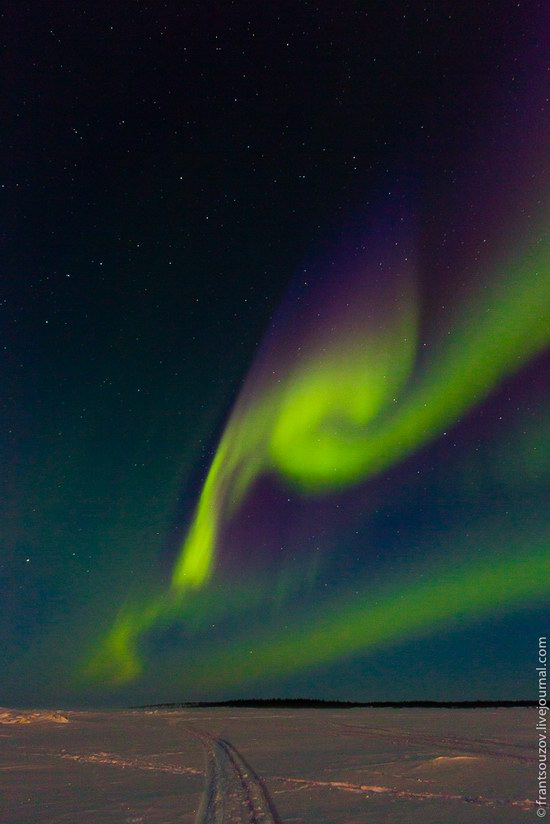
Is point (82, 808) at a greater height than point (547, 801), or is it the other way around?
point (547, 801)

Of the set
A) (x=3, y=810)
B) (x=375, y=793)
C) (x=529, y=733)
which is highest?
(x=529, y=733)

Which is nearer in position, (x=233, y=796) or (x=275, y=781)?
(x=233, y=796)

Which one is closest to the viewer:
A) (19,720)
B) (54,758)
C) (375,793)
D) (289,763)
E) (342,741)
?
(375,793)

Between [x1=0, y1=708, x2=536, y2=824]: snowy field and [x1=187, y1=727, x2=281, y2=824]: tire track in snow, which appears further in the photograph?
[x1=0, y1=708, x2=536, y2=824]: snowy field

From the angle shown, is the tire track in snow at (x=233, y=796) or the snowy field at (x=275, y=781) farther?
the snowy field at (x=275, y=781)

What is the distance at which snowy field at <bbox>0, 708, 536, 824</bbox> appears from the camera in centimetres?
936

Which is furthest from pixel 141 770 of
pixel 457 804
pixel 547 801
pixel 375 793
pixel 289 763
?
pixel 547 801

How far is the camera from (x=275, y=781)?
12289 mm

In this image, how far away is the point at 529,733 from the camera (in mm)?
22922

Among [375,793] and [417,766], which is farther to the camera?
[417,766]

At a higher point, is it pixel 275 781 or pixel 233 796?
pixel 275 781

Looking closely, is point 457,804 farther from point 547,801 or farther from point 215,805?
point 215,805

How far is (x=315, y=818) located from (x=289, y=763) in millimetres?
7091

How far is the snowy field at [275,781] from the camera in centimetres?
936
